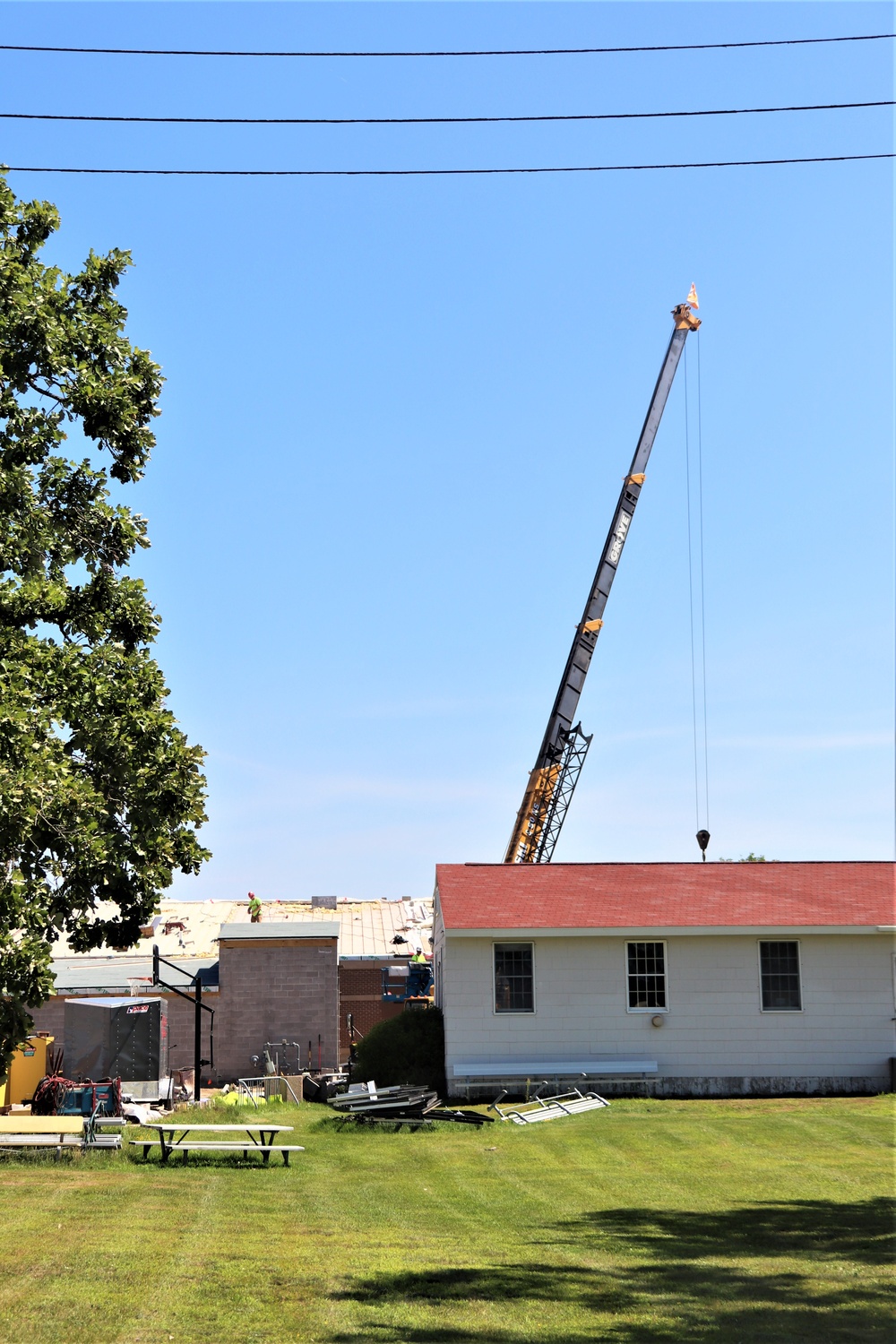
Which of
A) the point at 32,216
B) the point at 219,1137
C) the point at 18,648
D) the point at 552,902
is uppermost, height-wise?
the point at 32,216

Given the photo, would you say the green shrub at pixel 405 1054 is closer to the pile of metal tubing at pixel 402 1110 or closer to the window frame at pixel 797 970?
the pile of metal tubing at pixel 402 1110

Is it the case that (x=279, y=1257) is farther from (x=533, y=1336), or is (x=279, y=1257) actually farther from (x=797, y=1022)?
(x=797, y=1022)

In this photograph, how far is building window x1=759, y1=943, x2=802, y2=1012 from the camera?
27188mm

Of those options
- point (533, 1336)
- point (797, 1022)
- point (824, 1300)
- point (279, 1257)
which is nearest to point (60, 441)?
point (279, 1257)

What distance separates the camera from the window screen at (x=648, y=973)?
27.1 metres

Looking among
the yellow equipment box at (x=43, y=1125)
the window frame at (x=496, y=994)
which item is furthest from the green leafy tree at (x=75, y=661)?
the window frame at (x=496, y=994)

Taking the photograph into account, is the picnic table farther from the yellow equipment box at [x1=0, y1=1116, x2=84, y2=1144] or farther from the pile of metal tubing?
the pile of metal tubing

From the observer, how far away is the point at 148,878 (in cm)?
1404

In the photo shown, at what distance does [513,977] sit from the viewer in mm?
27125

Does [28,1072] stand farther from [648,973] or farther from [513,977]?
[648,973]

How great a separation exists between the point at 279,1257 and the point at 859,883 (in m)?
21.2

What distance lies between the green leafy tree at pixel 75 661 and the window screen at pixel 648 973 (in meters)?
14.9

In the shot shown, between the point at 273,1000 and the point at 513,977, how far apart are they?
904cm

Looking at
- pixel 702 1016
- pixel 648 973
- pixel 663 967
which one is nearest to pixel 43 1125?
pixel 648 973
